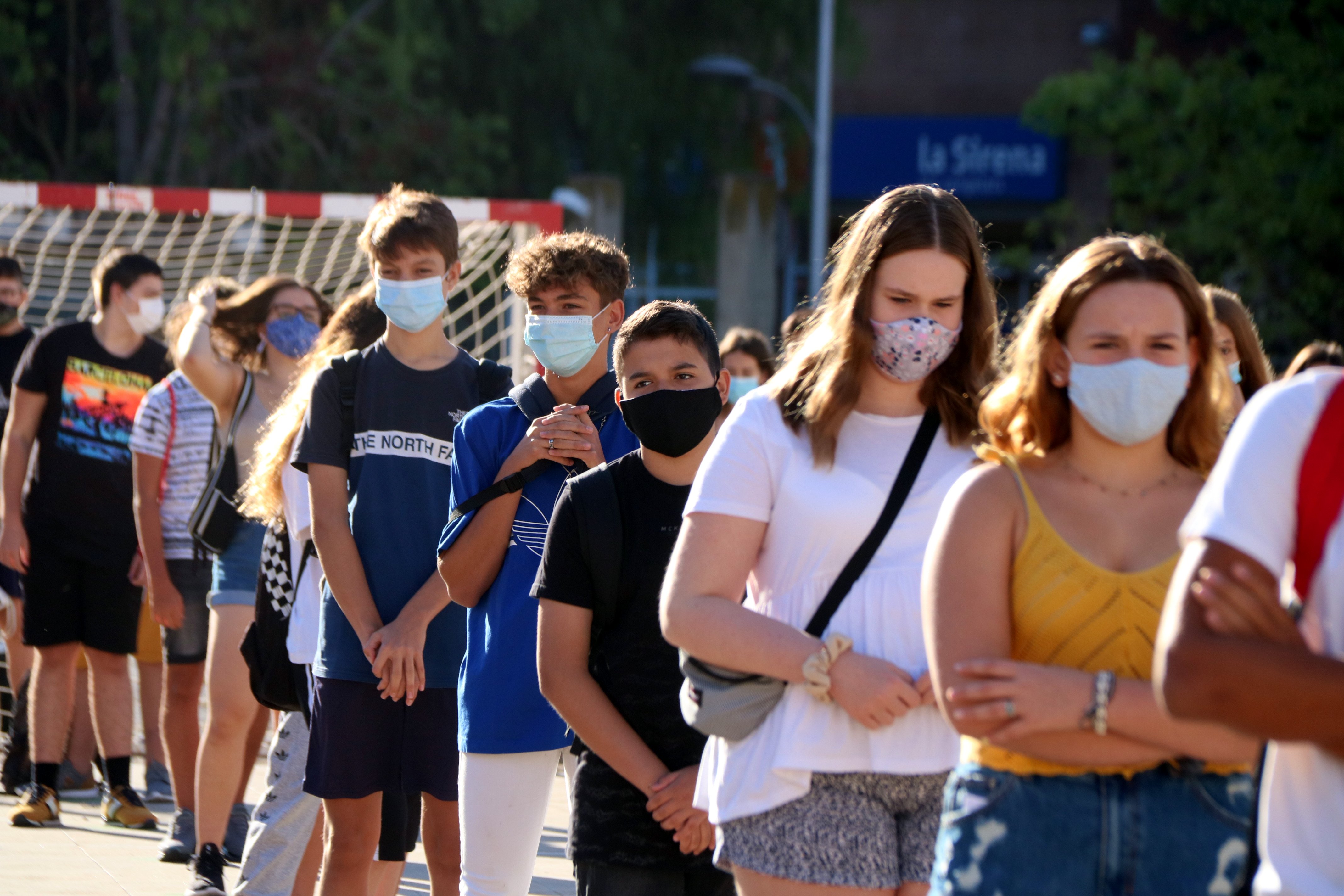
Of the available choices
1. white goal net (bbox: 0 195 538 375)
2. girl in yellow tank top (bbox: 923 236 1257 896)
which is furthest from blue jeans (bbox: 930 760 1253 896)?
white goal net (bbox: 0 195 538 375)

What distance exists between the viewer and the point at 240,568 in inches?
217

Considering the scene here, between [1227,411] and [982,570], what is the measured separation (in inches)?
22.4

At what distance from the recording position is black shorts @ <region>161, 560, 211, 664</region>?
6.05 meters

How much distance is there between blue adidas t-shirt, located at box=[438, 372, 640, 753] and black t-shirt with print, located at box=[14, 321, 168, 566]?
3.29 metres

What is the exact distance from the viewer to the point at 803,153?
22.8m

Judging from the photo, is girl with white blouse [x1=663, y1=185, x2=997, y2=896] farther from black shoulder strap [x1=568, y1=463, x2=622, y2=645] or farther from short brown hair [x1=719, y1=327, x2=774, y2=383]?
short brown hair [x1=719, y1=327, x2=774, y2=383]

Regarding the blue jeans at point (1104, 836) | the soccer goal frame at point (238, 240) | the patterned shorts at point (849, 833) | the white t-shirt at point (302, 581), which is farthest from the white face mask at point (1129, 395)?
the soccer goal frame at point (238, 240)

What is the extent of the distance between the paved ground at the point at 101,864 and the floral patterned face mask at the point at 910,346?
8.93ft

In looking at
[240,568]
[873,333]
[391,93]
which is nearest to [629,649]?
[873,333]

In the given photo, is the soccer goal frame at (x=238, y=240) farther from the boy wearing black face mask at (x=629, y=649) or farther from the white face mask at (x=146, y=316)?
the boy wearing black face mask at (x=629, y=649)

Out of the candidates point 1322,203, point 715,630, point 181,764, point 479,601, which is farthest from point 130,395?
point 1322,203

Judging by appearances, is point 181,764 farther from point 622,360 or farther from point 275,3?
point 275,3

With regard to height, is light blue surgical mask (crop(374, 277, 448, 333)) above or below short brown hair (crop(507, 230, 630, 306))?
below

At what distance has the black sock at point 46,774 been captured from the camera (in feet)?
20.7
